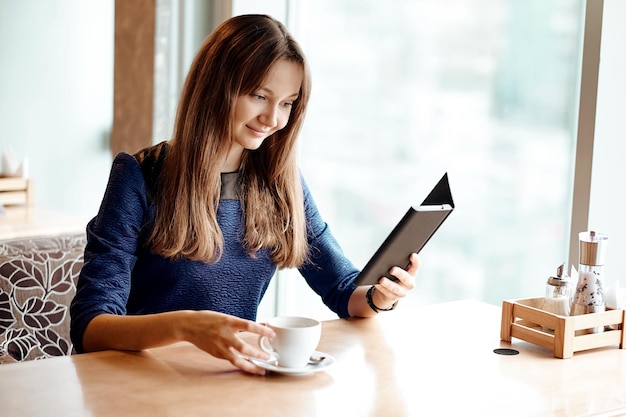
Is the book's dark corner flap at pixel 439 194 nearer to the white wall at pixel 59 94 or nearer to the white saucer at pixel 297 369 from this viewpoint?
the white saucer at pixel 297 369

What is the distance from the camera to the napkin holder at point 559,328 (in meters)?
1.56

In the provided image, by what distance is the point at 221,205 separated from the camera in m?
1.83

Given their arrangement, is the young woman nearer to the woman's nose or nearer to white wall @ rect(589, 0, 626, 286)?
the woman's nose


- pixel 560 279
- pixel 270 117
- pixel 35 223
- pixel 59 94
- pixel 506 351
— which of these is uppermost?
pixel 270 117

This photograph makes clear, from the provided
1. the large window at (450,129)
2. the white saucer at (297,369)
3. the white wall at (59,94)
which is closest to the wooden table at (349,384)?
the white saucer at (297,369)

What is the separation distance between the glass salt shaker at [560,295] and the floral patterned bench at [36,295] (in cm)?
114

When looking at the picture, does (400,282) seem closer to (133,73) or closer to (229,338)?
(229,338)

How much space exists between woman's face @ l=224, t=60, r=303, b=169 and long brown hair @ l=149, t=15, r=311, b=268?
1 cm

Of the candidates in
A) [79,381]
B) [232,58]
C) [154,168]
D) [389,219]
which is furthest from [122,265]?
[389,219]

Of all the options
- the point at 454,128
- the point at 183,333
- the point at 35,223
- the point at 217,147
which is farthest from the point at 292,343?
the point at 35,223

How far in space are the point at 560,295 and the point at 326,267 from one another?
54 centimetres

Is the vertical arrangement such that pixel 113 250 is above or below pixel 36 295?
above

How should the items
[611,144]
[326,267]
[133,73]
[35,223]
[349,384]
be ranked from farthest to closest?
[133,73]
[35,223]
[611,144]
[326,267]
[349,384]

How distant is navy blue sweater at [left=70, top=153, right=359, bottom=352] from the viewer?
159cm
